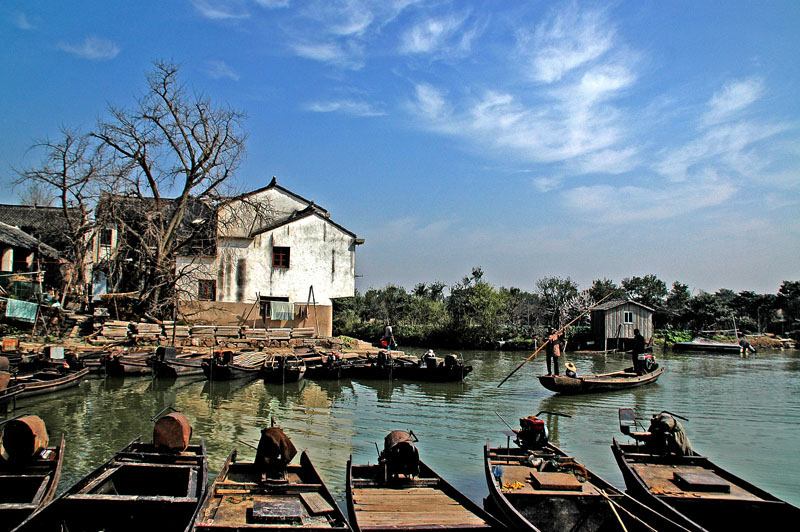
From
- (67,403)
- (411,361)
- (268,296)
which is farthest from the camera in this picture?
(268,296)

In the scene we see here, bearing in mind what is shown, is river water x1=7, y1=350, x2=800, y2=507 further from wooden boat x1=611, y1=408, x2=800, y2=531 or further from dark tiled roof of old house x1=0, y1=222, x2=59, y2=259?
dark tiled roof of old house x1=0, y1=222, x2=59, y2=259

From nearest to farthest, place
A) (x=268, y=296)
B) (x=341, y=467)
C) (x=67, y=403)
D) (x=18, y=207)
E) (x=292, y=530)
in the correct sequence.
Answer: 1. (x=292, y=530)
2. (x=341, y=467)
3. (x=67, y=403)
4. (x=268, y=296)
5. (x=18, y=207)

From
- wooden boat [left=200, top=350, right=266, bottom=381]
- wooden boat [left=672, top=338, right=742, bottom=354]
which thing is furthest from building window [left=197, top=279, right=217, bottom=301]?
wooden boat [left=672, top=338, right=742, bottom=354]

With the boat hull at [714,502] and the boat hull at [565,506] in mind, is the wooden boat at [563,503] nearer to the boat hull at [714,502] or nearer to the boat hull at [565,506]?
the boat hull at [565,506]

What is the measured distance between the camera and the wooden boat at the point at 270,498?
652cm

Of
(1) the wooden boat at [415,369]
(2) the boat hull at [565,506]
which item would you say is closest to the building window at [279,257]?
(1) the wooden boat at [415,369]

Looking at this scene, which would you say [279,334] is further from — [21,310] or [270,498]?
[270,498]

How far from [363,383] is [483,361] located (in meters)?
12.8

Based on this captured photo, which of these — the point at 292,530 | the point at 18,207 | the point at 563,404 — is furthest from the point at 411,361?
the point at 18,207

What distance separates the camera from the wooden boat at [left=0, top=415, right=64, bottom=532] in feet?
25.3

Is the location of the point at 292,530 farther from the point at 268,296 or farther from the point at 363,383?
the point at 268,296

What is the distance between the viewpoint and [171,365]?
2294 cm

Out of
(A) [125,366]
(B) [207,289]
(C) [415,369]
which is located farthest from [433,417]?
(B) [207,289]

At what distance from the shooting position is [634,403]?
66.3ft
